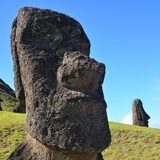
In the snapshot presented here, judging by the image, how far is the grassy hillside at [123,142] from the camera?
9891mm

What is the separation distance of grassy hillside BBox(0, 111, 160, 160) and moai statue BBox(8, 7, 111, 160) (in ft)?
22.1

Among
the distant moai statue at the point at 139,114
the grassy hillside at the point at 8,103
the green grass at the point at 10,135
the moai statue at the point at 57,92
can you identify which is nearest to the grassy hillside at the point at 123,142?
the green grass at the point at 10,135

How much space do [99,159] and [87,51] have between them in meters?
1.49

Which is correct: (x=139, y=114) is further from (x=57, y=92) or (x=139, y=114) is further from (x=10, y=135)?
(x=57, y=92)

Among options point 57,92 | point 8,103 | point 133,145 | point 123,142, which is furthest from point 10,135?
point 8,103

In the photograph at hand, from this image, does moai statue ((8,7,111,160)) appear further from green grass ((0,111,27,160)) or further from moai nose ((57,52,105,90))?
green grass ((0,111,27,160))

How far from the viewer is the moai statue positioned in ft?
8.08

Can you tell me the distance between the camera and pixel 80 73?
8.52ft

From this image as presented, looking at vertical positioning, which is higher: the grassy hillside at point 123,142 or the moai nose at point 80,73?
the moai nose at point 80,73

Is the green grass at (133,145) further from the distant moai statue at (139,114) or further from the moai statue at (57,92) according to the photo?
the moai statue at (57,92)

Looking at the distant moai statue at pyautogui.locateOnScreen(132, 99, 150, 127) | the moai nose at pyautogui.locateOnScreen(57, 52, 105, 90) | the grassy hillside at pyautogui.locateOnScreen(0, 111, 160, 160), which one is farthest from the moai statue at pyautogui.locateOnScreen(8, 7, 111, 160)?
the distant moai statue at pyautogui.locateOnScreen(132, 99, 150, 127)

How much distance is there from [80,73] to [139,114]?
60.1 feet

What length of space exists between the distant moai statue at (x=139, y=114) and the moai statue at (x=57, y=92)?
58.7 ft

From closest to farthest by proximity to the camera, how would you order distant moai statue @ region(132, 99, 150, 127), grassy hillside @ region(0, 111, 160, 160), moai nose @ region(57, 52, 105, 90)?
moai nose @ region(57, 52, 105, 90) → grassy hillside @ region(0, 111, 160, 160) → distant moai statue @ region(132, 99, 150, 127)
